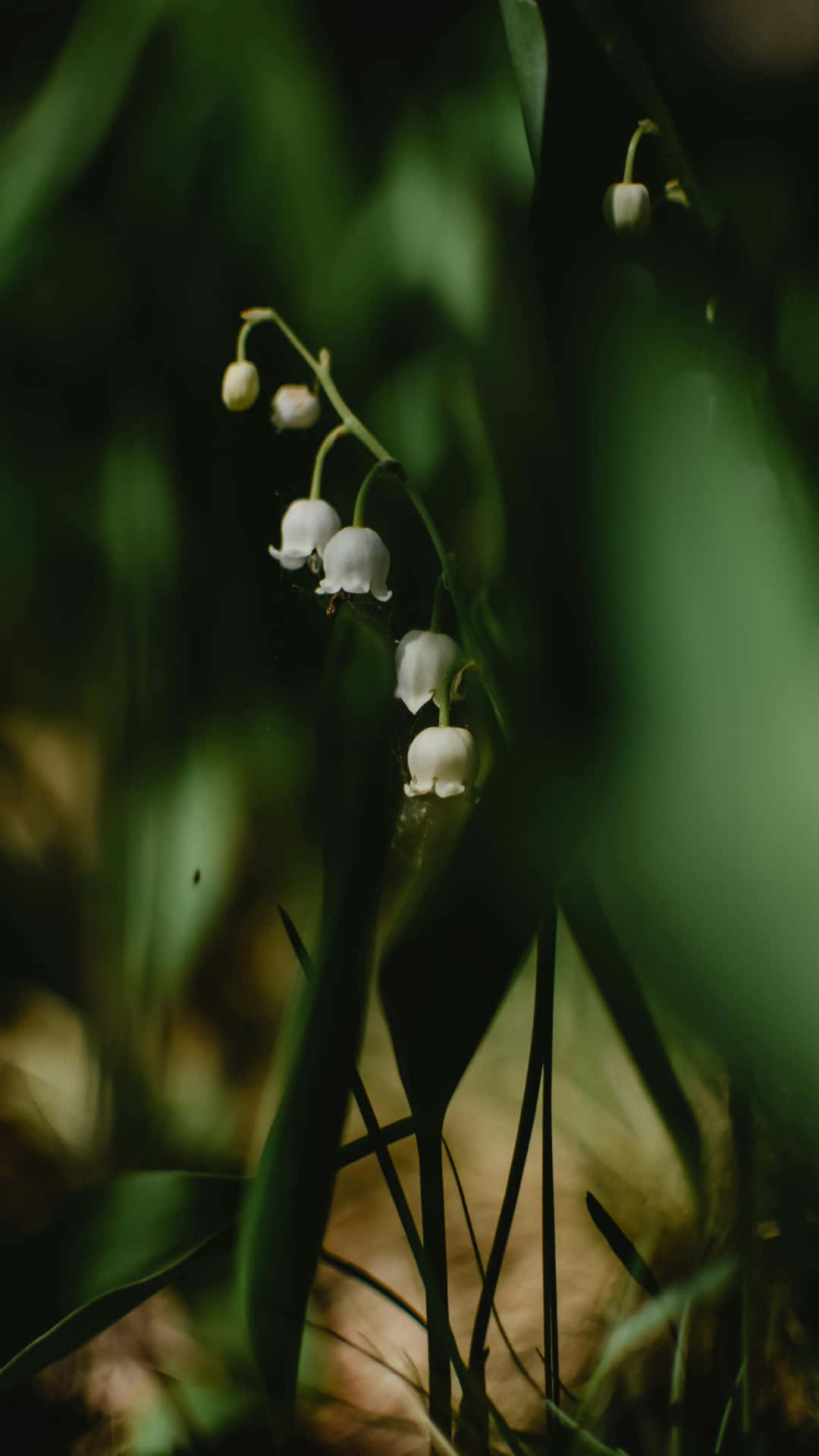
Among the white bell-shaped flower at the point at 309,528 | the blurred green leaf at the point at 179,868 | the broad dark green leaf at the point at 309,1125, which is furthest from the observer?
the blurred green leaf at the point at 179,868

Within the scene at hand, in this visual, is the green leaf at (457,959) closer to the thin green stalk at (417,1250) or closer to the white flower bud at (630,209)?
the thin green stalk at (417,1250)

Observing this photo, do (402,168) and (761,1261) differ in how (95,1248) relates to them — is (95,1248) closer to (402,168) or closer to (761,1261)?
(761,1261)

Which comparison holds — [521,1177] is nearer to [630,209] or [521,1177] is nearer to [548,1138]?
[548,1138]

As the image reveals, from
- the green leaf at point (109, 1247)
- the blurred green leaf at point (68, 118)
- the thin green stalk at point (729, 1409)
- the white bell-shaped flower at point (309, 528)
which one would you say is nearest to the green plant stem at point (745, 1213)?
the thin green stalk at point (729, 1409)

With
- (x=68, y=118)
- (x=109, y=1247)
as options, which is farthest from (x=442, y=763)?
(x=68, y=118)

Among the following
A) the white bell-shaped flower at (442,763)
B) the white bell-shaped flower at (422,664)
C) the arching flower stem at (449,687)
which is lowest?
the white bell-shaped flower at (442,763)

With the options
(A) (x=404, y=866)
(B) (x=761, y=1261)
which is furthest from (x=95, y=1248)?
(B) (x=761, y=1261)

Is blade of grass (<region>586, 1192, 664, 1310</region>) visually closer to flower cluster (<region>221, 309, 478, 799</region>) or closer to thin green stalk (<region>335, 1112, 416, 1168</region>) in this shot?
thin green stalk (<region>335, 1112, 416, 1168</region>)
